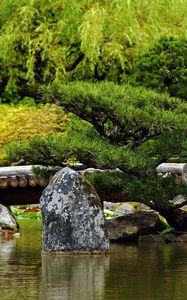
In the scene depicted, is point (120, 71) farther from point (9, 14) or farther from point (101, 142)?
point (101, 142)

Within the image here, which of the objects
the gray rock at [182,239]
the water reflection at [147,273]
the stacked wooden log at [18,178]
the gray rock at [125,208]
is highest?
the water reflection at [147,273]

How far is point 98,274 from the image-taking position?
53.5 feet

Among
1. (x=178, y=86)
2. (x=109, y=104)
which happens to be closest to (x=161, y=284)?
(x=109, y=104)

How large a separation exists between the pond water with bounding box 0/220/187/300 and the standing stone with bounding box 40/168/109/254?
1.27ft

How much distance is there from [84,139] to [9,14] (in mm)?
16893

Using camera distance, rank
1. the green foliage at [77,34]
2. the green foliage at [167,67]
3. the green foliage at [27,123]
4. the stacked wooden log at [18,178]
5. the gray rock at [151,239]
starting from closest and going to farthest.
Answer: the gray rock at [151,239]
the green foliage at [167,67]
the stacked wooden log at [18,178]
the green foliage at [27,123]
the green foliage at [77,34]

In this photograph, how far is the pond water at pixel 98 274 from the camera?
546 inches

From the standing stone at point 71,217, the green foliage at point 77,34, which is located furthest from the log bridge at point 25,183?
the green foliage at point 77,34

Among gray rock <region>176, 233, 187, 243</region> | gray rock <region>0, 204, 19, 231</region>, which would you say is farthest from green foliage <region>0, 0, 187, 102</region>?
gray rock <region>176, 233, 187, 243</region>

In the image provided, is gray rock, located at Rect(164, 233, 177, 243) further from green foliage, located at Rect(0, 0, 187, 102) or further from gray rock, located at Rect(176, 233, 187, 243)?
green foliage, located at Rect(0, 0, 187, 102)

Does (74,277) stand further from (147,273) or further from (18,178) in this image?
(18,178)

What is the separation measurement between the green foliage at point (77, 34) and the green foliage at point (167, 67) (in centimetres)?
1026

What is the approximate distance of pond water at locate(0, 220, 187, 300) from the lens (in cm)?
1387

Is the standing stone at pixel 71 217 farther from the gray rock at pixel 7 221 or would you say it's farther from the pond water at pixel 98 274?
the gray rock at pixel 7 221
